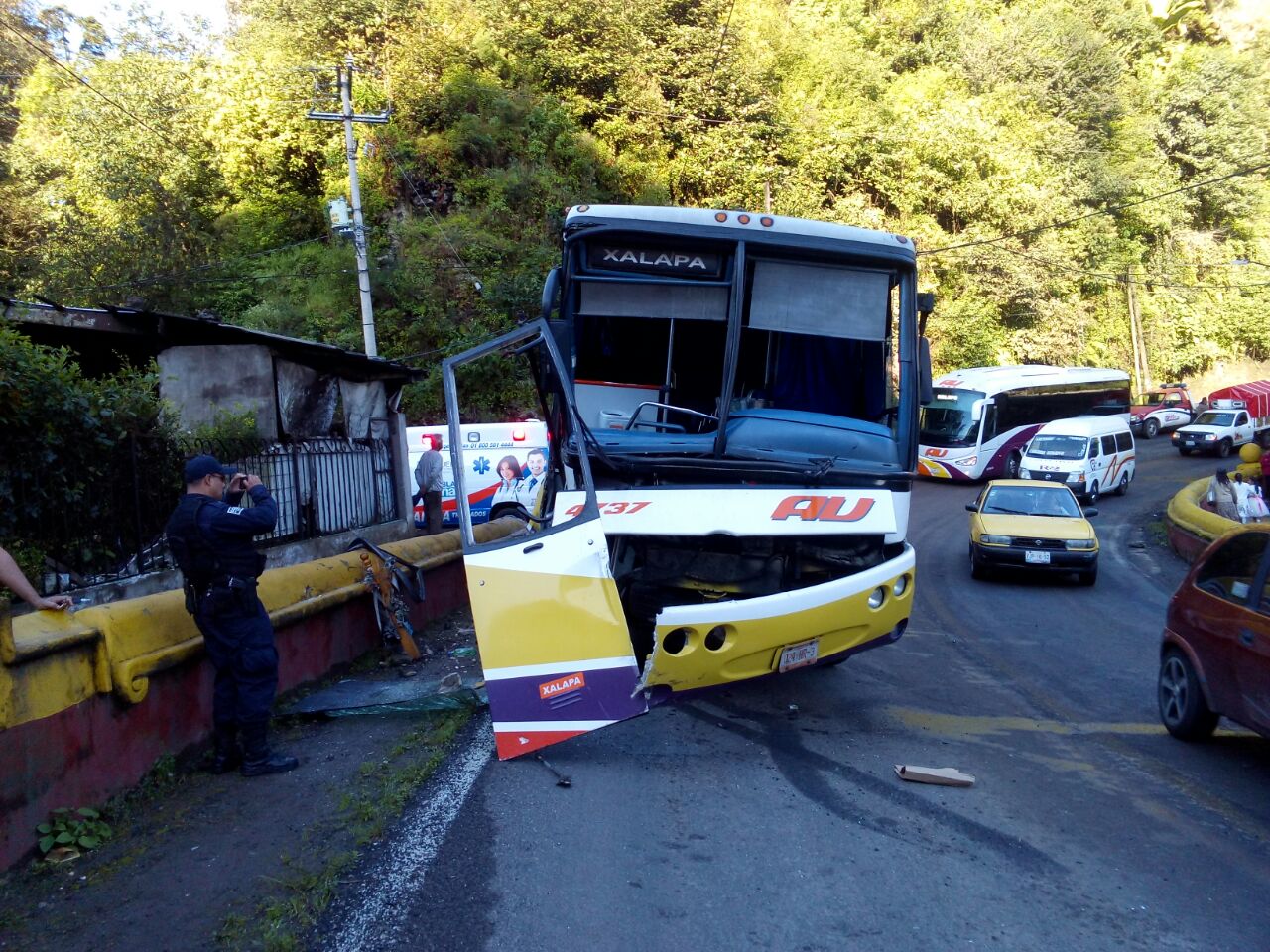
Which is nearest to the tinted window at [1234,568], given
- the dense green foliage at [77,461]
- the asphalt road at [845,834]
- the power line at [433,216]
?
the asphalt road at [845,834]

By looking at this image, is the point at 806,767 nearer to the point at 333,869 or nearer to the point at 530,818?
the point at 530,818

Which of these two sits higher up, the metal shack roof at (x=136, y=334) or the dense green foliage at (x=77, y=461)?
the metal shack roof at (x=136, y=334)

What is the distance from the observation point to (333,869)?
439cm

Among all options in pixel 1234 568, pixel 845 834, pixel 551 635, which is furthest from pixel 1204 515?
pixel 551 635

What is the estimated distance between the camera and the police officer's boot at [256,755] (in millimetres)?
5688

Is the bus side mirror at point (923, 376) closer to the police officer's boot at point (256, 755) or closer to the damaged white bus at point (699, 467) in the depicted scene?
the damaged white bus at point (699, 467)

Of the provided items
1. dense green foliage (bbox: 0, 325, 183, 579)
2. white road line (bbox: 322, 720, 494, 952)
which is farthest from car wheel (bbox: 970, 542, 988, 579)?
dense green foliage (bbox: 0, 325, 183, 579)

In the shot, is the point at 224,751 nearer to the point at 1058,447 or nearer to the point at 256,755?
the point at 256,755

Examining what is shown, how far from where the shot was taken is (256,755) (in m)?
5.70

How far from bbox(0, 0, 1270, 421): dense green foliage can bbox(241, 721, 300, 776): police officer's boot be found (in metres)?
20.8

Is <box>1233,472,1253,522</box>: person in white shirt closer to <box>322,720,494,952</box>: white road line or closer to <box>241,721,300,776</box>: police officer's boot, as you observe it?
<box>322,720,494,952</box>: white road line

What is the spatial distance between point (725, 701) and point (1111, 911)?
368 centimetres

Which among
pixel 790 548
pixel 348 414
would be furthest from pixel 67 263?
pixel 790 548

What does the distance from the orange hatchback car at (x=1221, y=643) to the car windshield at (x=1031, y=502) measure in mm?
8713
